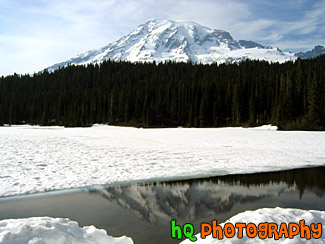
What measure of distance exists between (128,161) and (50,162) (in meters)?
4.35

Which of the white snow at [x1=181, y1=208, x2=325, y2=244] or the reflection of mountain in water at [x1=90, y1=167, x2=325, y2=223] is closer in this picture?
the white snow at [x1=181, y1=208, x2=325, y2=244]

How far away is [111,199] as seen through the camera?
930 centimetres

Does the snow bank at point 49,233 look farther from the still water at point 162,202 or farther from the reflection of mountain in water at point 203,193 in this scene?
the reflection of mountain in water at point 203,193

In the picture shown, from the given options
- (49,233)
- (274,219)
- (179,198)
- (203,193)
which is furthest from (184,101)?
(49,233)

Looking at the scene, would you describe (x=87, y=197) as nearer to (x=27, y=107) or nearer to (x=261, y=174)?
(x=261, y=174)

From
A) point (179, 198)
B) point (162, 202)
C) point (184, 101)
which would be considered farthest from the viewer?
point (184, 101)

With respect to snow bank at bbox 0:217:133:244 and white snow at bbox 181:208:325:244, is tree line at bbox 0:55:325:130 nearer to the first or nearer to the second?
white snow at bbox 181:208:325:244

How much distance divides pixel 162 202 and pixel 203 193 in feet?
6.15

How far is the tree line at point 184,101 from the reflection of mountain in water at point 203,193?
41589mm

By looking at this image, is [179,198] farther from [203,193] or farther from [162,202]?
[203,193]

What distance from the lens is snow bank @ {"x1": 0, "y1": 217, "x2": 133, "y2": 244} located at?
15.7 ft

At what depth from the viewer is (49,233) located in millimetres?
5070

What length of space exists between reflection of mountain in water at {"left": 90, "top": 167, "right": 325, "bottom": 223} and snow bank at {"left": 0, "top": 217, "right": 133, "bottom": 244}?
75.5 inches

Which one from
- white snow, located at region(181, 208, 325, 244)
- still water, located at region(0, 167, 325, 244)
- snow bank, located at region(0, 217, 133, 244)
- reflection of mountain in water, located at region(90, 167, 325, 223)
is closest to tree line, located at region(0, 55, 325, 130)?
reflection of mountain in water, located at region(90, 167, 325, 223)
